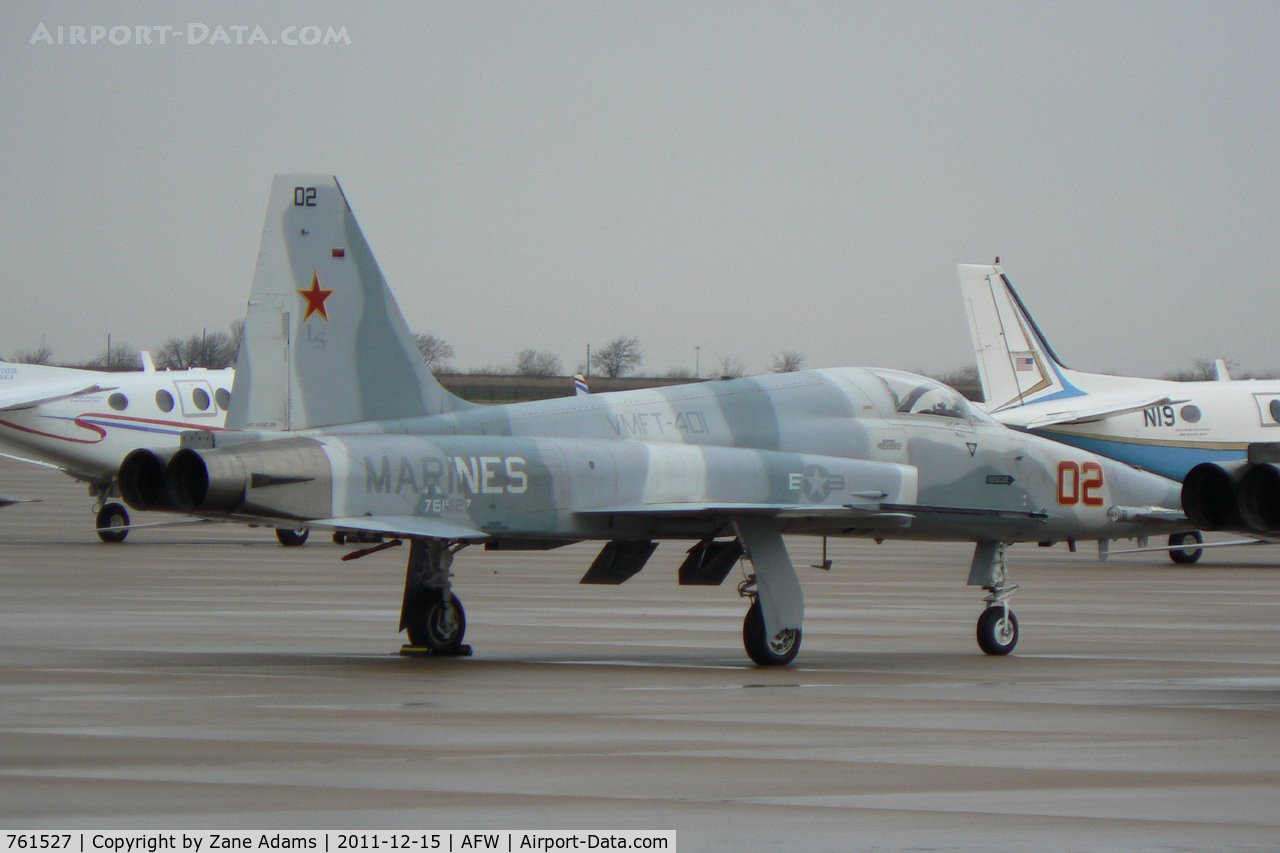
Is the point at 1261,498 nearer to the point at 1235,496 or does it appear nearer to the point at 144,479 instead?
the point at 1235,496

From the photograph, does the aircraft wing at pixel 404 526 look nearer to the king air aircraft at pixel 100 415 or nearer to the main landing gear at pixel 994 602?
the main landing gear at pixel 994 602

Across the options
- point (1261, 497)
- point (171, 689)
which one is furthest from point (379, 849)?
point (1261, 497)

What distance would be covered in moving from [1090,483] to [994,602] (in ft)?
5.90

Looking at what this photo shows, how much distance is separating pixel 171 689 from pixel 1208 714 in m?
7.67

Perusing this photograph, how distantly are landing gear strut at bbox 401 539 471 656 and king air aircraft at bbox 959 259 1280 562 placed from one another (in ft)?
61.1

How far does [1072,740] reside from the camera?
11.0m

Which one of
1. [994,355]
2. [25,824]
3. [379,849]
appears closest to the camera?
[379,849]

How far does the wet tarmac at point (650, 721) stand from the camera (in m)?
8.12

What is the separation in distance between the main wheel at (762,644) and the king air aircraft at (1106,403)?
1701 centimetres

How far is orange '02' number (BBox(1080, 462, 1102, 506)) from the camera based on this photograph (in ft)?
60.3

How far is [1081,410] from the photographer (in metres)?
37.5

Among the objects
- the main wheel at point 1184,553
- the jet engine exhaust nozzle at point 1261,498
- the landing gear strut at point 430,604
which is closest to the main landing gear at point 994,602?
the jet engine exhaust nozzle at point 1261,498

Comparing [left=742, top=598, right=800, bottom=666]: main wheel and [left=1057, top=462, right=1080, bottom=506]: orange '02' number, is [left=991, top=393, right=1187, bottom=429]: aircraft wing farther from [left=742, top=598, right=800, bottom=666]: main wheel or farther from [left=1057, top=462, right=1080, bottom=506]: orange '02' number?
[left=742, top=598, right=800, bottom=666]: main wheel

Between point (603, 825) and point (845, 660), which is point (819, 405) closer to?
point (845, 660)
